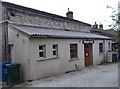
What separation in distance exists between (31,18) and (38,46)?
16.7 ft

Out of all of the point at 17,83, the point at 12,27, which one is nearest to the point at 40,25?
the point at 12,27

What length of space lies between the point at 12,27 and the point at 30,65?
3.33 metres

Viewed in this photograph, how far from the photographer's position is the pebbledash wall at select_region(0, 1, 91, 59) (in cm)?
1479

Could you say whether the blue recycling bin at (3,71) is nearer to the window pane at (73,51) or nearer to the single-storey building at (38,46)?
the single-storey building at (38,46)

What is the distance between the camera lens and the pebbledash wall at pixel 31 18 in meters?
14.8

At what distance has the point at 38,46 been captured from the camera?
1314cm

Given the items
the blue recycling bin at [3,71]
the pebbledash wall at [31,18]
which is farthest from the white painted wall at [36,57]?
the pebbledash wall at [31,18]

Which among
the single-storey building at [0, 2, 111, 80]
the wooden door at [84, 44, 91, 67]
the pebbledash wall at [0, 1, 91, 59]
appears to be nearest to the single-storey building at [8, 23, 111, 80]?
the single-storey building at [0, 2, 111, 80]

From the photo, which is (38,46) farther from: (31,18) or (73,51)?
(73,51)

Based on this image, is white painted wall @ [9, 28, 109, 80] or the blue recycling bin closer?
white painted wall @ [9, 28, 109, 80]

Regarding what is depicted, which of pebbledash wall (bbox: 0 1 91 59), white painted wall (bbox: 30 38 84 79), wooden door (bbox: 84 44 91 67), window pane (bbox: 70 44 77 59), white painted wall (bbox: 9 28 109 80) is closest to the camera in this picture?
white painted wall (bbox: 9 28 109 80)

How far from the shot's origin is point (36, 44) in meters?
12.9

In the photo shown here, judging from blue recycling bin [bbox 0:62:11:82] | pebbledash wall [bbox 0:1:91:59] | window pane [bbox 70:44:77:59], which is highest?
pebbledash wall [bbox 0:1:91:59]

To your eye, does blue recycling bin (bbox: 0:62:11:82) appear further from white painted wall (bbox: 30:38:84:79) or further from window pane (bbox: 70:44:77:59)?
window pane (bbox: 70:44:77:59)
